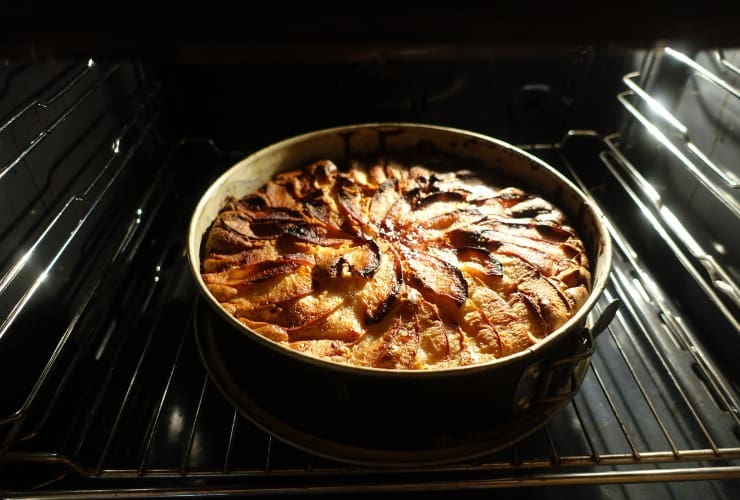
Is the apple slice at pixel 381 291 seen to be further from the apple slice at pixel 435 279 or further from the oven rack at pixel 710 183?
the oven rack at pixel 710 183

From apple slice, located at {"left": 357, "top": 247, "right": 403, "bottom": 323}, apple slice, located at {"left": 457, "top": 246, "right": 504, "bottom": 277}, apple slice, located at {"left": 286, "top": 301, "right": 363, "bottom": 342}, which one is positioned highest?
apple slice, located at {"left": 457, "top": 246, "right": 504, "bottom": 277}

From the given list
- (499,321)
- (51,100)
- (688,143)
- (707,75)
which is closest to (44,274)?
(51,100)

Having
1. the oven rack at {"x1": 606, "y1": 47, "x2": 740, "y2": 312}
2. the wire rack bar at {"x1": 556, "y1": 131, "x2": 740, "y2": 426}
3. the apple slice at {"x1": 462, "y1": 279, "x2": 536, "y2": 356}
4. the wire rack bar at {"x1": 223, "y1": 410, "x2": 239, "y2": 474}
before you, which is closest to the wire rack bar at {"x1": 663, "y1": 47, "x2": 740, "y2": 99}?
the oven rack at {"x1": 606, "y1": 47, "x2": 740, "y2": 312}

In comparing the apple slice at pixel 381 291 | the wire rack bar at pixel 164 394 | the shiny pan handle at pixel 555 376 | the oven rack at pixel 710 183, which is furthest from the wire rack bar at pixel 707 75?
the wire rack bar at pixel 164 394

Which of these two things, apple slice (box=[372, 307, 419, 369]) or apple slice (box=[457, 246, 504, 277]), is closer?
apple slice (box=[372, 307, 419, 369])

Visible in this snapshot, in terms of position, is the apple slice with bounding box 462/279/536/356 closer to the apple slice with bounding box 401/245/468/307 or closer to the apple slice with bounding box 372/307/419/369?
the apple slice with bounding box 401/245/468/307

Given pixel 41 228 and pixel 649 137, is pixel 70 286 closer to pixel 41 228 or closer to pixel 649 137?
pixel 41 228

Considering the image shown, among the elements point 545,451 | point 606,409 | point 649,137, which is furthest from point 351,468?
point 649,137

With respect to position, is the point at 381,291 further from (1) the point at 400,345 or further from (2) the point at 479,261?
(2) the point at 479,261
